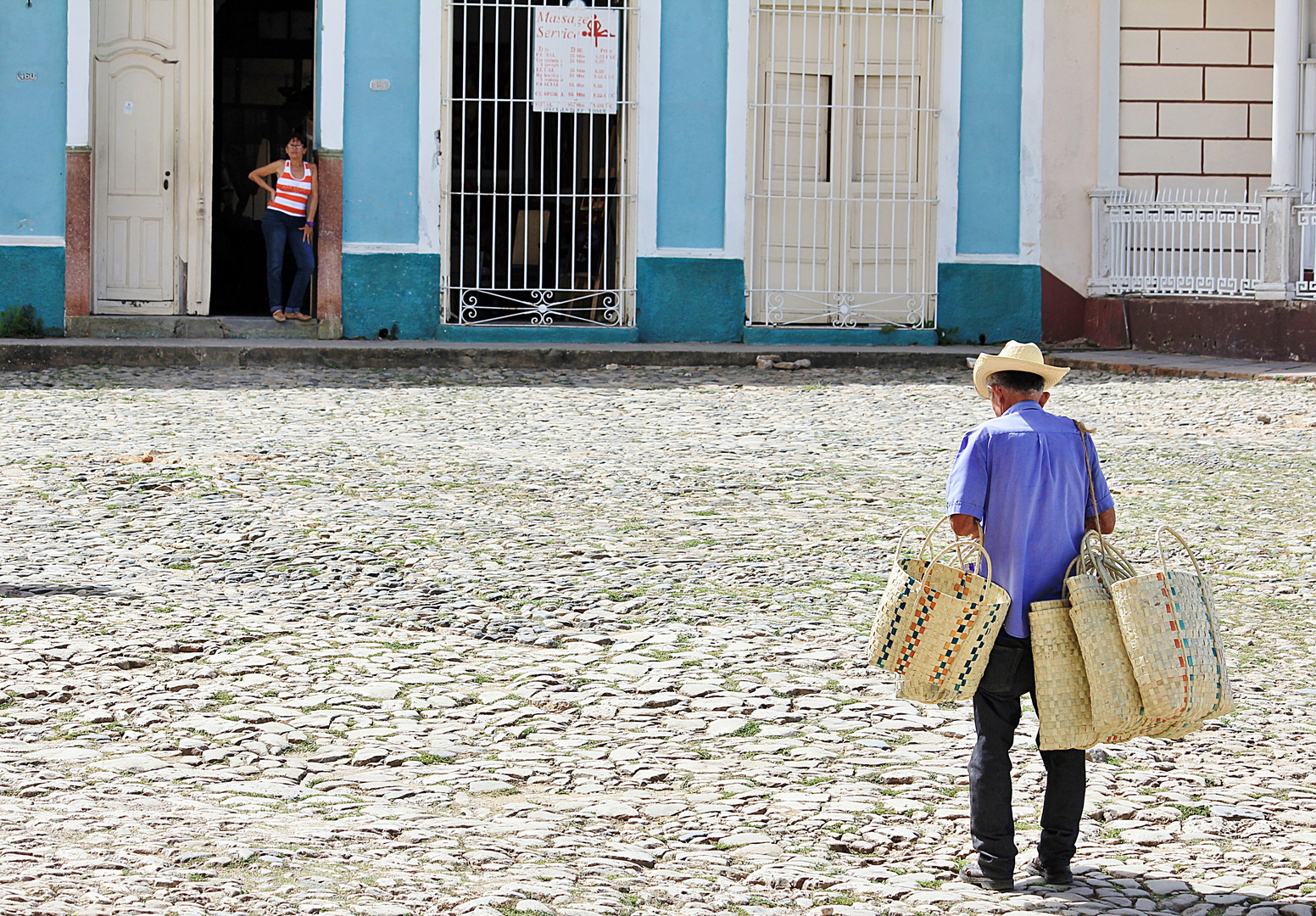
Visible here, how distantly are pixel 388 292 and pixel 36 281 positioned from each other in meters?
3.12

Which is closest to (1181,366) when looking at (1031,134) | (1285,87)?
(1285,87)

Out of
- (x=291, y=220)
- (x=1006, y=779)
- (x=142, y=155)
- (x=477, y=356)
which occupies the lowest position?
(x=1006, y=779)

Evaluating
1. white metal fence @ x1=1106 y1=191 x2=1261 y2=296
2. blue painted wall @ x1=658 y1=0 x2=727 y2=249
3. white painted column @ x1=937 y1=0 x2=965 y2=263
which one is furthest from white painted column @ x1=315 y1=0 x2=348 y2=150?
white metal fence @ x1=1106 y1=191 x2=1261 y2=296

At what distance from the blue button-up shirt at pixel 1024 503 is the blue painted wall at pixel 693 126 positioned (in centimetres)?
1230

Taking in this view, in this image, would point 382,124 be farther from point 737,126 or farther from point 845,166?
point 845,166

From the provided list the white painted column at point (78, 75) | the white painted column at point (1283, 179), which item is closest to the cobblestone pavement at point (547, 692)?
the white painted column at point (1283, 179)

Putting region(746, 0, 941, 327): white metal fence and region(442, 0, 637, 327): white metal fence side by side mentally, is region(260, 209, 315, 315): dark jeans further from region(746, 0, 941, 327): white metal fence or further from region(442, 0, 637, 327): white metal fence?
region(746, 0, 941, 327): white metal fence

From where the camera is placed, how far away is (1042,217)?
16.1 m

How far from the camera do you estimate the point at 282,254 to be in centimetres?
1518

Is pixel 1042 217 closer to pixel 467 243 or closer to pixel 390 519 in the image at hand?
pixel 467 243

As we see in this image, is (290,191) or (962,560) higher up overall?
(290,191)

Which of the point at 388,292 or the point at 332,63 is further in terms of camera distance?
the point at 388,292

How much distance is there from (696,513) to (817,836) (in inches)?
152

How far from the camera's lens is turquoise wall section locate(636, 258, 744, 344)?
51.4ft
